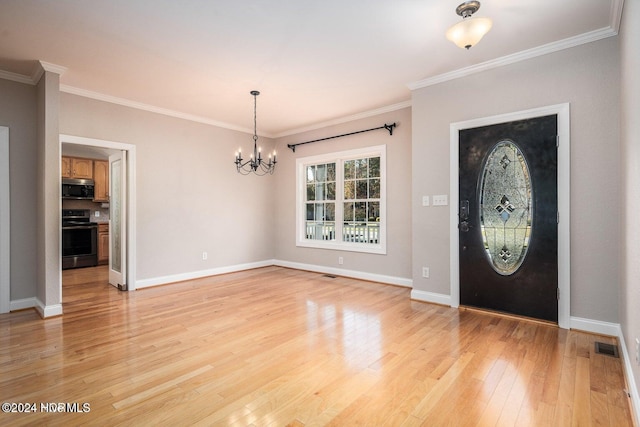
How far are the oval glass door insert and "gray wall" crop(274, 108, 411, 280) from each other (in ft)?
4.45

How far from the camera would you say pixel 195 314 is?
3576 millimetres

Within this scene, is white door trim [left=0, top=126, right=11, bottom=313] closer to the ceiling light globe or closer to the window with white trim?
the window with white trim

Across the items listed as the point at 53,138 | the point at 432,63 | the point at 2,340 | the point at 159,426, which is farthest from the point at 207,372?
the point at 432,63

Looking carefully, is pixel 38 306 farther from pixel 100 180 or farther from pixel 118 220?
pixel 100 180

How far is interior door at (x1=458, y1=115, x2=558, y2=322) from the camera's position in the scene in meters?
3.16

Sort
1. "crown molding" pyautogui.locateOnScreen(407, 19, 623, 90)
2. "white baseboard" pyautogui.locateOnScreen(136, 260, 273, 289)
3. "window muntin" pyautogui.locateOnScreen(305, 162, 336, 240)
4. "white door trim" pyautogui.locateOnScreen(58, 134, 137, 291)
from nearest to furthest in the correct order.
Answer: "crown molding" pyautogui.locateOnScreen(407, 19, 623, 90), "white door trim" pyautogui.locateOnScreen(58, 134, 137, 291), "white baseboard" pyautogui.locateOnScreen(136, 260, 273, 289), "window muntin" pyautogui.locateOnScreen(305, 162, 336, 240)

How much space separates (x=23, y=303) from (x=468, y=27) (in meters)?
5.43

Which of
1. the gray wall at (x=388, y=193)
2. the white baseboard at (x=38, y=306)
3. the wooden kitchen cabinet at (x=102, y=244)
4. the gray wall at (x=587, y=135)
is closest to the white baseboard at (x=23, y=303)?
the white baseboard at (x=38, y=306)

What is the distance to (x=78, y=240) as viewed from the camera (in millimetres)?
6773

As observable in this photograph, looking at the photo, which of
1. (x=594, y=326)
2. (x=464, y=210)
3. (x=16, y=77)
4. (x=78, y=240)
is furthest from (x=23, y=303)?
(x=594, y=326)

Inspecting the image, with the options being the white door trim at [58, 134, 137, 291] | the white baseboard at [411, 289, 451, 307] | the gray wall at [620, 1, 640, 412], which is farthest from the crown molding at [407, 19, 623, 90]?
the white door trim at [58, 134, 137, 291]

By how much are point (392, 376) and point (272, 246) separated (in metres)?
4.78

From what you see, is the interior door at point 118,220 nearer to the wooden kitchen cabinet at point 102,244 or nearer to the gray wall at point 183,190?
the gray wall at point 183,190

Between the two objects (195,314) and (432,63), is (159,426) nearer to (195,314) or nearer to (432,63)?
(195,314)
